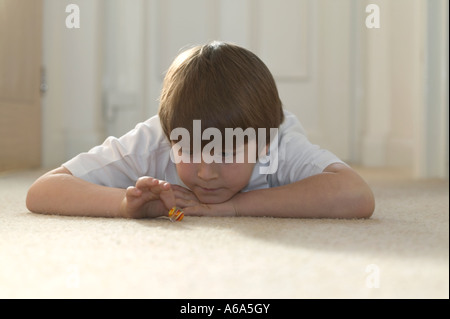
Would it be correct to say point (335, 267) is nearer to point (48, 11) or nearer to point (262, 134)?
point (262, 134)

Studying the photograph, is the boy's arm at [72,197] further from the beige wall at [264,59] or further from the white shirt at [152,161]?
the beige wall at [264,59]

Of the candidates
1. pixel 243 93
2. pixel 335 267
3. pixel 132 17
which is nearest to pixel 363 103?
pixel 132 17

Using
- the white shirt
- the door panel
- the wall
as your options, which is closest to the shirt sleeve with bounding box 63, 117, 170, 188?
the white shirt

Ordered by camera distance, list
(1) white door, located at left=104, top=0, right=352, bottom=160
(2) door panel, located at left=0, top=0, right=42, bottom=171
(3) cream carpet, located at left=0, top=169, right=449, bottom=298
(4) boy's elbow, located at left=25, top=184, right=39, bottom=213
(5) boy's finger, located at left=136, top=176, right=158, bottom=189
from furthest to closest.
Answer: (1) white door, located at left=104, top=0, right=352, bottom=160
(2) door panel, located at left=0, top=0, right=42, bottom=171
(4) boy's elbow, located at left=25, top=184, right=39, bottom=213
(5) boy's finger, located at left=136, top=176, right=158, bottom=189
(3) cream carpet, located at left=0, top=169, right=449, bottom=298

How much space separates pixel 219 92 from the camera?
2.32 ft

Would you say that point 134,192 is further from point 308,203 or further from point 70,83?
point 70,83

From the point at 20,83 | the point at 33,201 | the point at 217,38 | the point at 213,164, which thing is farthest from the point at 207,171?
the point at 217,38

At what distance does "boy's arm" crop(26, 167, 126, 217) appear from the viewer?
768 millimetres

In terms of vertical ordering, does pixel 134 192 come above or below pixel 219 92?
below

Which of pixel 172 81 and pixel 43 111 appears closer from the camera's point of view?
pixel 172 81

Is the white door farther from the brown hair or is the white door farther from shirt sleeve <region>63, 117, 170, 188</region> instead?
the brown hair

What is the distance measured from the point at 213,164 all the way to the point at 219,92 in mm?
89

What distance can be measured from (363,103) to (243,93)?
1409 mm

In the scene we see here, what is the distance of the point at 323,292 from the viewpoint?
1.34 ft
